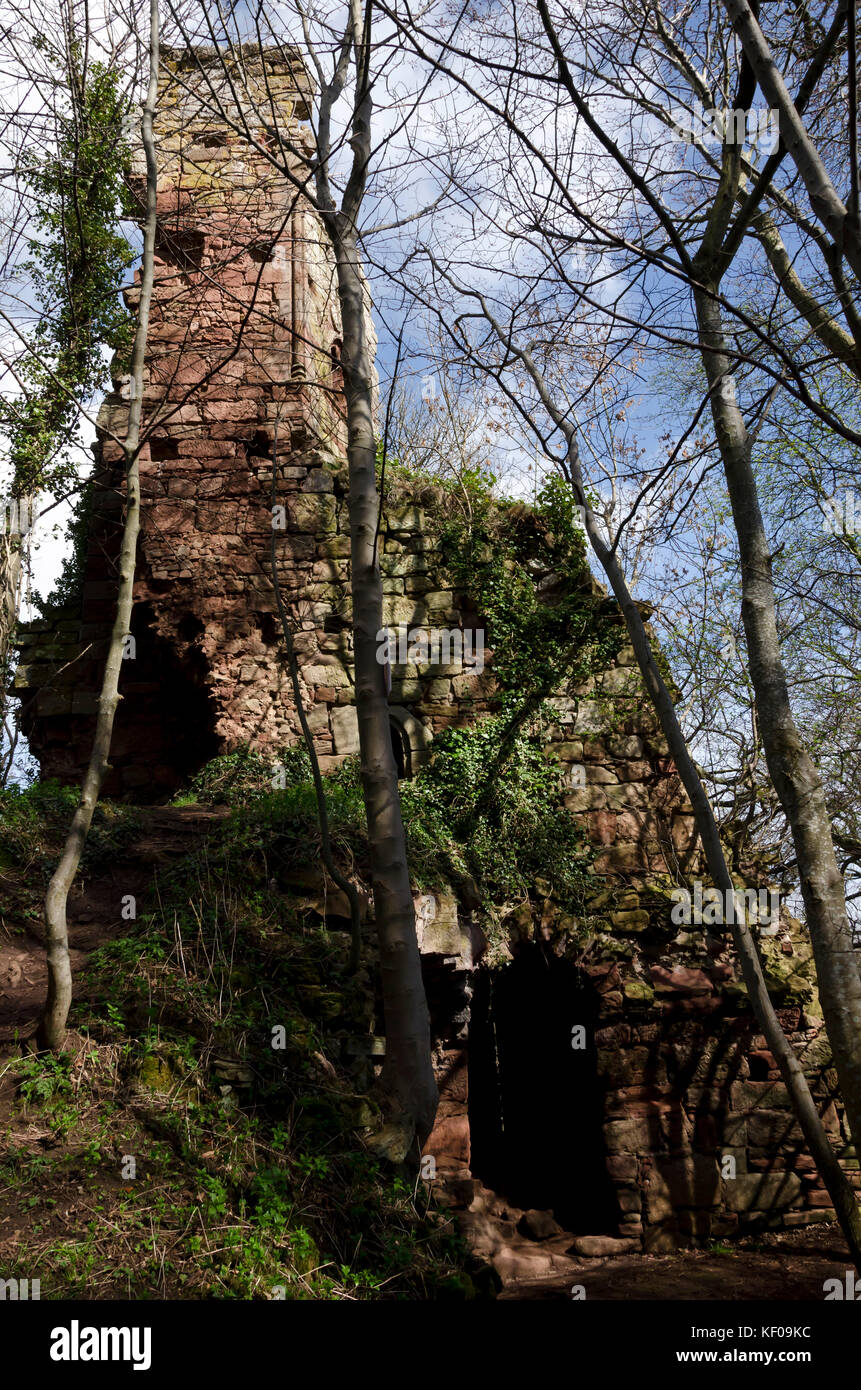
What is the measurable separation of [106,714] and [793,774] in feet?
14.5

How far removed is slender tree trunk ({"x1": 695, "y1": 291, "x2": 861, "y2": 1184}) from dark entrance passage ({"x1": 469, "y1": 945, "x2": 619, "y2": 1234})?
106 inches

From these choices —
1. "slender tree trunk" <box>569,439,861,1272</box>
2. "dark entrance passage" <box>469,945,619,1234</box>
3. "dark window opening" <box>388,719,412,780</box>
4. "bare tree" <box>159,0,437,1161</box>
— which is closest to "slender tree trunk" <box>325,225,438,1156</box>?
"bare tree" <box>159,0,437,1161</box>

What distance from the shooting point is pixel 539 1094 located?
9.39m

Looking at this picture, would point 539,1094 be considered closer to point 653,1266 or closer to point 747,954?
point 653,1266

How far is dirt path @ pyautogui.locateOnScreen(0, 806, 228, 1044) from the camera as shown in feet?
17.4

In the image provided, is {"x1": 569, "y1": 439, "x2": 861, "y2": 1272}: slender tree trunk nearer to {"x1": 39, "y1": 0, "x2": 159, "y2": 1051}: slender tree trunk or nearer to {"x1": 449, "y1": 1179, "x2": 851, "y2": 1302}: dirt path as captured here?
{"x1": 449, "y1": 1179, "x2": 851, "y2": 1302}: dirt path

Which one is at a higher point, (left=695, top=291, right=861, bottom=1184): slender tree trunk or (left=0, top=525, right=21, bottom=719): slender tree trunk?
(left=0, top=525, right=21, bottom=719): slender tree trunk

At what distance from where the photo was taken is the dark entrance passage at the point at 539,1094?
8172 mm

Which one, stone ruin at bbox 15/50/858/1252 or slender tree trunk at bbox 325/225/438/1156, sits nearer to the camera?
slender tree trunk at bbox 325/225/438/1156

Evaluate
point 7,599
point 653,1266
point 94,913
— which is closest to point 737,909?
point 653,1266

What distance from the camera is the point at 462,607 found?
10000 millimetres

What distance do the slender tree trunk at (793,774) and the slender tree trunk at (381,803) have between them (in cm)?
225
